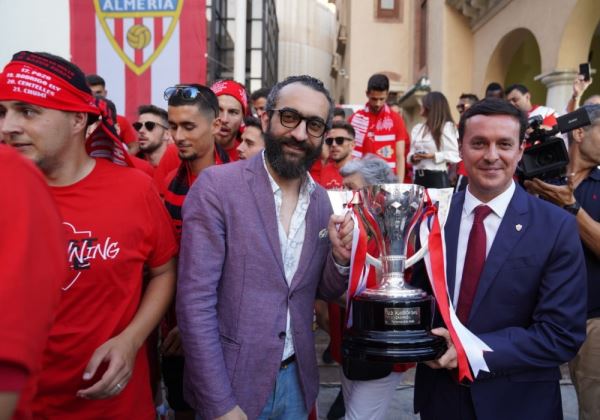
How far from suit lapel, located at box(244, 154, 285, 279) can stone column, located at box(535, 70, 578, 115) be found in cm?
815

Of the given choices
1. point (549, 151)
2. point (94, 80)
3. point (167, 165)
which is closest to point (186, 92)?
point (167, 165)

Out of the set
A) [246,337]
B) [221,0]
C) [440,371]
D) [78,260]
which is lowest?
[440,371]

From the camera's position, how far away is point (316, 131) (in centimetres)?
205

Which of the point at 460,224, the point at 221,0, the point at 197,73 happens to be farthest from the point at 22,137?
the point at 221,0

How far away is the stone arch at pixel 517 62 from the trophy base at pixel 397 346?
11.0 m

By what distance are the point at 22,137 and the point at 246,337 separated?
1.03 meters

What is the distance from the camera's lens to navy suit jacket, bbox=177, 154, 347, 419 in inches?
74.2

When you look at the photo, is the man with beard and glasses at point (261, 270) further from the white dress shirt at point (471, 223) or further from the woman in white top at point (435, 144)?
the woman in white top at point (435, 144)

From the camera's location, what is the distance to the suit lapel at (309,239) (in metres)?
2.00

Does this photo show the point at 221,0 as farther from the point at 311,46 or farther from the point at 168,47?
the point at 311,46

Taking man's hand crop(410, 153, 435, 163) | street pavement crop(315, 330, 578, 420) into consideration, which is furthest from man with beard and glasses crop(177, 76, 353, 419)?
man's hand crop(410, 153, 435, 163)

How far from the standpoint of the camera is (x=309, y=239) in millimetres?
2055

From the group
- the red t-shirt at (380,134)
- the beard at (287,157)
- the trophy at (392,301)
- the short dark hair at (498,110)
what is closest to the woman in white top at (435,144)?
the red t-shirt at (380,134)

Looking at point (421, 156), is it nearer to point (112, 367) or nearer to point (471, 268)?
point (471, 268)
